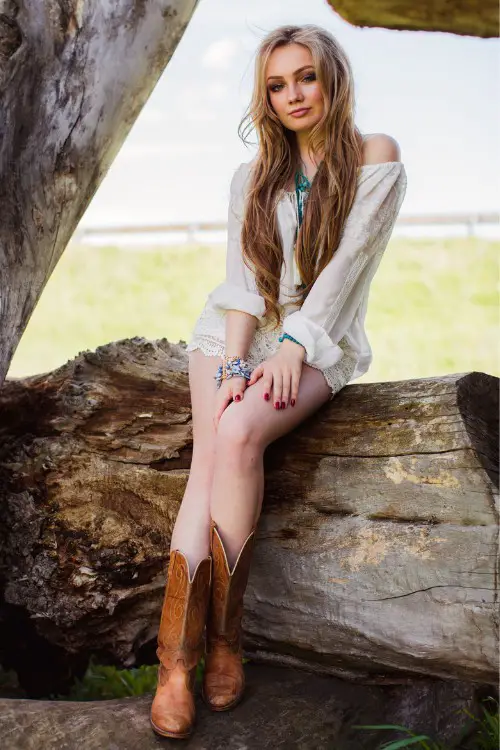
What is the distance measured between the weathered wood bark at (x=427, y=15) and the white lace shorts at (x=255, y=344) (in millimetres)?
1778

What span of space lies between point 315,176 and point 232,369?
648 millimetres

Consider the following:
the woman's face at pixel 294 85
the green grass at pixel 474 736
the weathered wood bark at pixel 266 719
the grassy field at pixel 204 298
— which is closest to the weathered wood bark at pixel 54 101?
the woman's face at pixel 294 85

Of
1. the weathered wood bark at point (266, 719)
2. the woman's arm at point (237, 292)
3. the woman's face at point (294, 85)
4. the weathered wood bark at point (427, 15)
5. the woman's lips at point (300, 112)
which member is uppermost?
the weathered wood bark at point (427, 15)

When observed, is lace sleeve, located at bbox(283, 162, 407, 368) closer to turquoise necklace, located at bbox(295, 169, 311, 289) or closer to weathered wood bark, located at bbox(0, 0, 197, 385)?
turquoise necklace, located at bbox(295, 169, 311, 289)

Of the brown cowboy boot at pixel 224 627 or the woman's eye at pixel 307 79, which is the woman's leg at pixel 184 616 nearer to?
the brown cowboy boot at pixel 224 627

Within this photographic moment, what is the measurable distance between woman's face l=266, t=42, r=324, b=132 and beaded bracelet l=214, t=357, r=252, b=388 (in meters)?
0.75

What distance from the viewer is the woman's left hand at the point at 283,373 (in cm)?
218

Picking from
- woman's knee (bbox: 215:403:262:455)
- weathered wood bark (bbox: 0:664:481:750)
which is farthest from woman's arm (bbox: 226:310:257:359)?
weathered wood bark (bbox: 0:664:481:750)

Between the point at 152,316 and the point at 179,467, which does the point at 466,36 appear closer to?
the point at 179,467

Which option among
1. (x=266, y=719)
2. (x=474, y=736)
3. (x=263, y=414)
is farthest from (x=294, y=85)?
(x=474, y=736)

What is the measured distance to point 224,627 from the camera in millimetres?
2158

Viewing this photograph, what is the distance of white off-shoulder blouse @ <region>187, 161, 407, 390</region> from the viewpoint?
232cm

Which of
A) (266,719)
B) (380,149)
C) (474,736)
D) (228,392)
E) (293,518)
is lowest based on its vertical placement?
(474,736)

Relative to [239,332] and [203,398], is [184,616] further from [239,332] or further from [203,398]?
[239,332]
